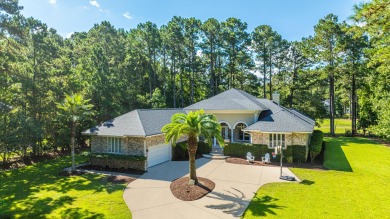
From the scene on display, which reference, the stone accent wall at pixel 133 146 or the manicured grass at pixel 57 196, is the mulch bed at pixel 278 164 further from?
the manicured grass at pixel 57 196

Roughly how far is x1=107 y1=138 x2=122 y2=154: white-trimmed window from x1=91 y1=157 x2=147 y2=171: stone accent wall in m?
0.89

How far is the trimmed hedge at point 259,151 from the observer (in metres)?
20.8

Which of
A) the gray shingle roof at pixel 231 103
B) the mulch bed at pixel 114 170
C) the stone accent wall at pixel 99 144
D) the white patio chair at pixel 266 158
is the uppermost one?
the gray shingle roof at pixel 231 103

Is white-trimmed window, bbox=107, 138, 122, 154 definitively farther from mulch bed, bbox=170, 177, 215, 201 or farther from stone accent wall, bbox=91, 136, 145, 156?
mulch bed, bbox=170, 177, 215, 201

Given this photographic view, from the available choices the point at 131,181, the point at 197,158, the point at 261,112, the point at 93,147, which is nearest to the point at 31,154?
the point at 93,147

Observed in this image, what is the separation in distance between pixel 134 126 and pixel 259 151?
11.8 m

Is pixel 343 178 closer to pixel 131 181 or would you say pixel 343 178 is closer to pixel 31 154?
pixel 131 181

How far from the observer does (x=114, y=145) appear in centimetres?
2048

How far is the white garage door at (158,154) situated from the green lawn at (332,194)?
9.75 meters

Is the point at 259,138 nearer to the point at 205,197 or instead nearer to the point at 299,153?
the point at 299,153

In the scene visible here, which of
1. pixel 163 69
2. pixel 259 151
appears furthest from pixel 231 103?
pixel 163 69

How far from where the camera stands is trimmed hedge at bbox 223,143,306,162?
20.8m

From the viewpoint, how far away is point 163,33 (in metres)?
45.9

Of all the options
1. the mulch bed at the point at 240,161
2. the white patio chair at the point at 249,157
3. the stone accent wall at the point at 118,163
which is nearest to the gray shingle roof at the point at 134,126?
the stone accent wall at the point at 118,163
